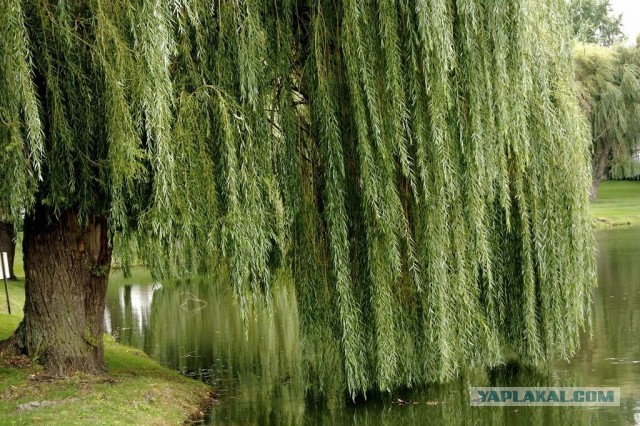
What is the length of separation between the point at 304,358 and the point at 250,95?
2710mm

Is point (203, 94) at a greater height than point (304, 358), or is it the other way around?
point (203, 94)

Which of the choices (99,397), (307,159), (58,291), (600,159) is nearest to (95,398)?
(99,397)

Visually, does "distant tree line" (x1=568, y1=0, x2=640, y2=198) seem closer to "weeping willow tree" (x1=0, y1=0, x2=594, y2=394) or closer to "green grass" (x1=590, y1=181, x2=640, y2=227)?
"green grass" (x1=590, y1=181, x2=640, y2=227)

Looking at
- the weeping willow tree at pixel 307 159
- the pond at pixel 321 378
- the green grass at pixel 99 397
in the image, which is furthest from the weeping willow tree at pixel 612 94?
the green grass at pixel 99 397

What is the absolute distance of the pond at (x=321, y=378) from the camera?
8539 millimetres

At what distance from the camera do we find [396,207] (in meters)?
8.00

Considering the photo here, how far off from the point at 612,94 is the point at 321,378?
2971 cm

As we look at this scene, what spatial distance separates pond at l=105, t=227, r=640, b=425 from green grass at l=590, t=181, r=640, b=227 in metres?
15.0

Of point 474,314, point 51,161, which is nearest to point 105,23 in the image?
point 51,161

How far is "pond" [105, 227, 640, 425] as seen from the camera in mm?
8539

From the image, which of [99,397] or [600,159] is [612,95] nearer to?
[600,159]

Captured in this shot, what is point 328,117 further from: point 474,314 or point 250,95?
point 474,314

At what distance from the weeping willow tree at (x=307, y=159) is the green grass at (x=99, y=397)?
348mm

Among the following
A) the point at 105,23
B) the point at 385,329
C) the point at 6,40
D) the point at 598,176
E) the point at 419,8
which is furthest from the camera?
the point at 598,176
